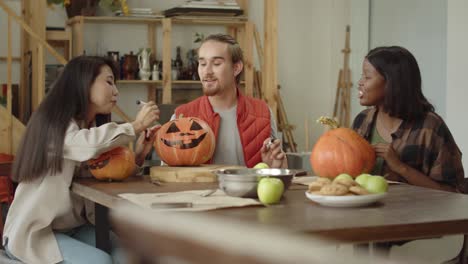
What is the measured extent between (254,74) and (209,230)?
7.53m

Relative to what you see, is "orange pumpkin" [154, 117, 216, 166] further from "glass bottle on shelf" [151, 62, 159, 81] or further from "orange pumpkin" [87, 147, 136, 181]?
"glass bottle on shelf" [151, 62, 159, 81]

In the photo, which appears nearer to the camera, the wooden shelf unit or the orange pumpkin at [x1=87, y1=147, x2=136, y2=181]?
the orange pumpkin at [x1=87, y1=147, x2=136, y2=181]

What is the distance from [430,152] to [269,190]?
1.11 meters

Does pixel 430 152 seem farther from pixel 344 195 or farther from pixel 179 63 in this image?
pixel 179 63

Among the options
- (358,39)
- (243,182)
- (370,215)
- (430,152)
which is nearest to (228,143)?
(430,152)

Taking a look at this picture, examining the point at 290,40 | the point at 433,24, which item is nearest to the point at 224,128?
the point at 433,24

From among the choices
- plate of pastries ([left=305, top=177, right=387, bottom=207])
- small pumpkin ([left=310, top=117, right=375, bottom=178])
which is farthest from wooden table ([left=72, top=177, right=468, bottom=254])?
small pumpkin ([left=310, top=117, right=375, bottom=178])

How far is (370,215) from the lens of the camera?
1694mm

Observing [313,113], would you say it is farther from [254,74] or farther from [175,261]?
[175,261]

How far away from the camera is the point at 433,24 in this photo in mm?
6707

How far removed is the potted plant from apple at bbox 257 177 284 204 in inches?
216

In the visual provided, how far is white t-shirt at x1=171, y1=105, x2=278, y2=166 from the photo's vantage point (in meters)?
3.22

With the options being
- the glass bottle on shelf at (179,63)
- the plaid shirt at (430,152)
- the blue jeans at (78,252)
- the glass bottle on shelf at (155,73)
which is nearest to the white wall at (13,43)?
the glass bottle on shelf at (155,73)

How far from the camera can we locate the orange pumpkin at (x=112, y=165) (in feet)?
8.56
